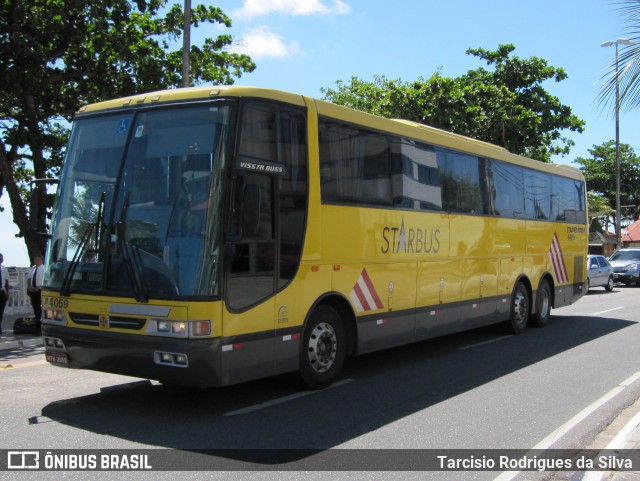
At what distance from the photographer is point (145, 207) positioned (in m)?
6.35

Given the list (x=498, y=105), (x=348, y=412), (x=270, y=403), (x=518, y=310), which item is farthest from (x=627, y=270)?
(x=270, y=403)

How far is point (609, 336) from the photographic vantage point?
1262cm

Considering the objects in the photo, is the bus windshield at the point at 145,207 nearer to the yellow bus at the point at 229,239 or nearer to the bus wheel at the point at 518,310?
the yellow bus at the point at 229,239

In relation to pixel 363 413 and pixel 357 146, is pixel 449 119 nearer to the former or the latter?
pixel 357 146

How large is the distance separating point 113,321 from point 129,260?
2.04ft

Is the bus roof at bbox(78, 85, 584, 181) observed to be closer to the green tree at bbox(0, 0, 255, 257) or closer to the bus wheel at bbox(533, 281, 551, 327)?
the bus wheel at bbox(533, 281, 551, 327)

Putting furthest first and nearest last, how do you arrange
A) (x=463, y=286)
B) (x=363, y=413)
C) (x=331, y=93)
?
(x=331, y=93) → (x=463, y=286) → (x=363, y=413)

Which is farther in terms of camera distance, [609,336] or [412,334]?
[609,336]

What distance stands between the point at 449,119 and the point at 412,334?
2058 centimetres

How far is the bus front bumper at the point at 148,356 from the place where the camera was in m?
5.96

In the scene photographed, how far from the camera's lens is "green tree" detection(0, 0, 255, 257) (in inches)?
707

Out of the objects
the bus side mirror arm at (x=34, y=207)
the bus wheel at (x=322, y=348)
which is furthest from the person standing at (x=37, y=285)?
the bus wheel at (x=322, y=348)

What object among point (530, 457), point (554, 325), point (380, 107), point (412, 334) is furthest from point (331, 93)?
point (530, 457)

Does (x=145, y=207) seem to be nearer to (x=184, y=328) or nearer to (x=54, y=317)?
(x=184, y=328)
